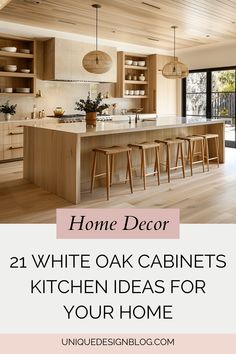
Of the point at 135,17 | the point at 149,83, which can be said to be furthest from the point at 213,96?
the point at 135,17

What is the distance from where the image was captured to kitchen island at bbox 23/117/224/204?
4434mm

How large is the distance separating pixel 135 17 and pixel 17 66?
2.73 meters

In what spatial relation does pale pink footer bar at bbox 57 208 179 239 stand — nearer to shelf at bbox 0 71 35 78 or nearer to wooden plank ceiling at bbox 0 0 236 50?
wooden plank ceiling at bbox 0 0 236 50

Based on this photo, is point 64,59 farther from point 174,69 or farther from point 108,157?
point 108,157

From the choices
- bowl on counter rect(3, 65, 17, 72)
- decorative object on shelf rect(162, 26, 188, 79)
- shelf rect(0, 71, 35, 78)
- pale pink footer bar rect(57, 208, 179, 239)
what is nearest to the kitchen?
shelf rect(0, 71, 35, 78)

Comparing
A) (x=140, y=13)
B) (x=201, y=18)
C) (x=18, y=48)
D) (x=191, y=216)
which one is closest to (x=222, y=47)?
(x=201, y=18)

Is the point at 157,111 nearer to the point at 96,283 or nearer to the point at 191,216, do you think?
the point at 191,216

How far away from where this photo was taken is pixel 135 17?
6355 mm

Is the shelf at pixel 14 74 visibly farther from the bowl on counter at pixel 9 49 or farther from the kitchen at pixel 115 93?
the bowl on counter at pixel 9 49

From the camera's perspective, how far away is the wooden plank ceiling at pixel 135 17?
5.59 m

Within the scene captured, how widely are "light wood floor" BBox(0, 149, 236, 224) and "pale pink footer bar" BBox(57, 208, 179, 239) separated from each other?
1.23 meters

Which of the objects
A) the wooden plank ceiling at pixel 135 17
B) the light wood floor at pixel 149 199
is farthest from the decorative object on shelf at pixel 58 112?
the light wood floor at pixel 149 199

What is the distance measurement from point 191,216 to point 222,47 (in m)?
6.59

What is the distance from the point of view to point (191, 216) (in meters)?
3.96
